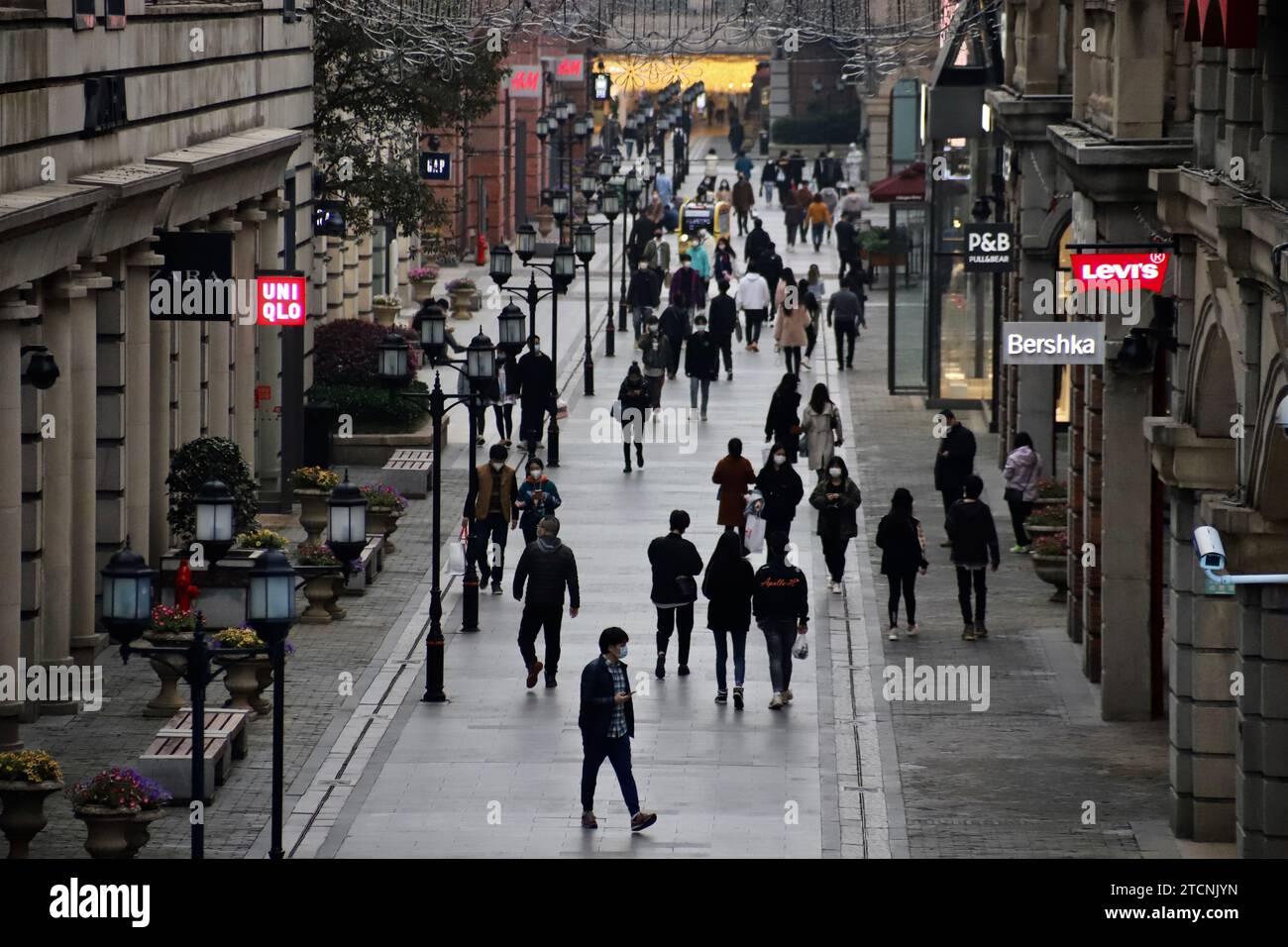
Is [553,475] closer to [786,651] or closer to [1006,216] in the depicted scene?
[1006,216]

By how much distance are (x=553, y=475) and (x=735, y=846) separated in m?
18.2

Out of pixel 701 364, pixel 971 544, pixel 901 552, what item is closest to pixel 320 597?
pixel 901 552

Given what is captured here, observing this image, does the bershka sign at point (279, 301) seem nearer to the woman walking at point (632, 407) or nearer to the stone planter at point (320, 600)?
the stone planter at point (320, 600)

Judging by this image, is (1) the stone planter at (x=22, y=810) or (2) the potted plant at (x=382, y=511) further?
(2) the potted plant at (x=382, y=511)

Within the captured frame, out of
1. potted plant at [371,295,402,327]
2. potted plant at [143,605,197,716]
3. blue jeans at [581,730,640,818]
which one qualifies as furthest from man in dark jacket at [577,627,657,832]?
potted plant at [371,295,402,327]

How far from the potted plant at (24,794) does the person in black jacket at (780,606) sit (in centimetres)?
726

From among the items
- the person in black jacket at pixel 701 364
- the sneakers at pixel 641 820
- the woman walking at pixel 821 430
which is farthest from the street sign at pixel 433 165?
the sneakers at pixel 641 820

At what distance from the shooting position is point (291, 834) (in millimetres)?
20797

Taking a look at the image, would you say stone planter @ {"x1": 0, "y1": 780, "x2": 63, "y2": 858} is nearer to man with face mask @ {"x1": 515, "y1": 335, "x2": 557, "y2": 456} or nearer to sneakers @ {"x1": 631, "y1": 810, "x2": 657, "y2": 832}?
sneakers @ {"x1": 631, "y1": 810, "x2": 657, "y2": 832}

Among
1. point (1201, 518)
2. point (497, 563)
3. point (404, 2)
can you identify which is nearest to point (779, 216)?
point (404, 2)

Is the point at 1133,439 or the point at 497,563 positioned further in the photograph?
the point at 497,563

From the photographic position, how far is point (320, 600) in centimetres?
2875

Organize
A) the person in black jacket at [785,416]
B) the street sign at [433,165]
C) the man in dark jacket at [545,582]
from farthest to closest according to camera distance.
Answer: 1. the street sign at [433,165]
2. the person in black jacket at [785,416]
3. the man in dark jacket at [545,582]

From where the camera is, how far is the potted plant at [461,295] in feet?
188
